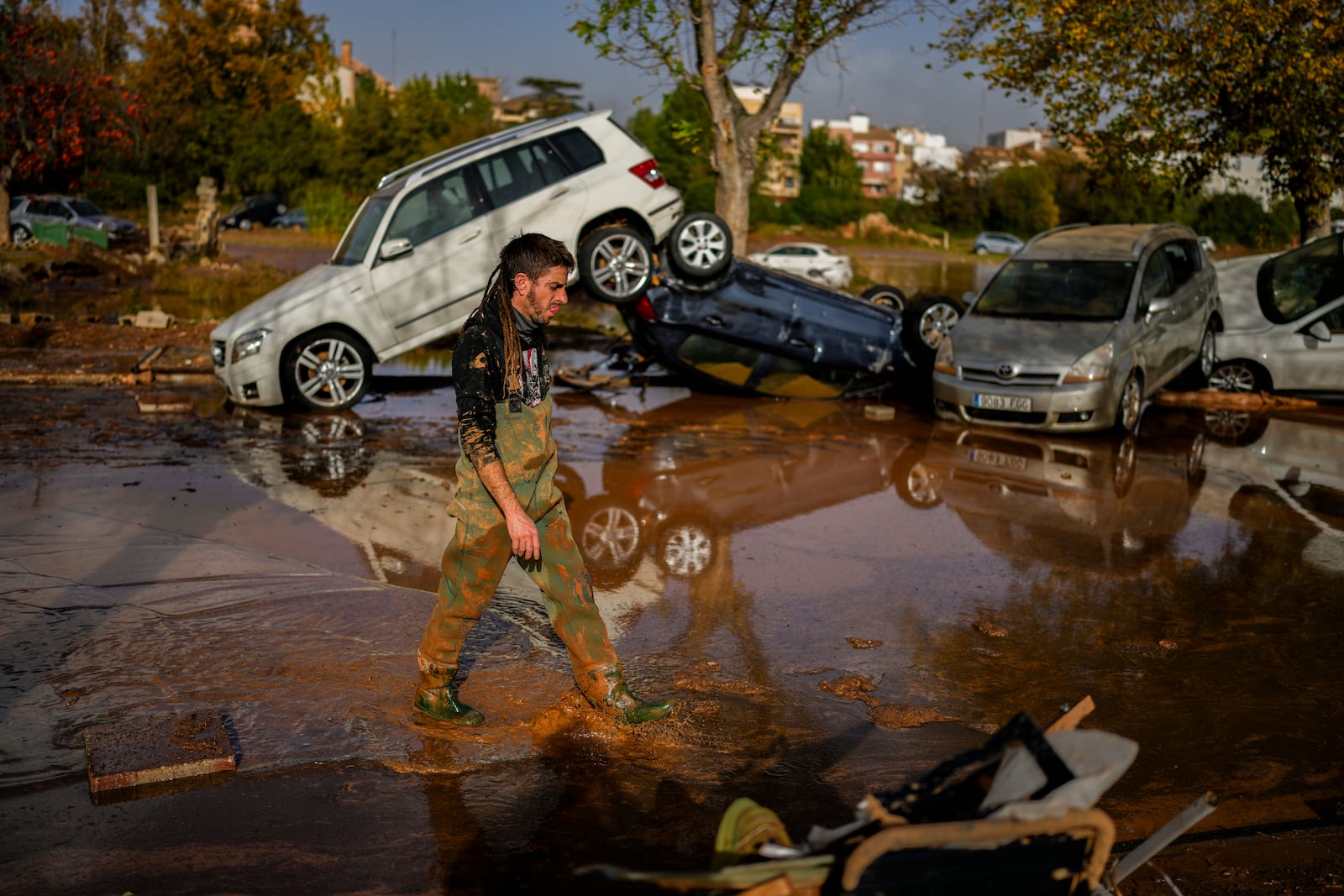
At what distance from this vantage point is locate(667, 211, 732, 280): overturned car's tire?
11781 millimetres

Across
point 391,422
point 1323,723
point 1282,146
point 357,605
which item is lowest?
point 1323,723

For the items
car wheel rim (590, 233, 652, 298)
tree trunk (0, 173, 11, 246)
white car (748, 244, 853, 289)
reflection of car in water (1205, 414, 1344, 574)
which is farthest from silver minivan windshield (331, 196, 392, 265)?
white car (748, 244, 853, 289)

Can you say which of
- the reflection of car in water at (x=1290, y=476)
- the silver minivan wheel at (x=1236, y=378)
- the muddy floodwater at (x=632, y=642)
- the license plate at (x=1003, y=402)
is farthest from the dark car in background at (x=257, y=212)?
the reflection of car in water at (x=1290, y=476)

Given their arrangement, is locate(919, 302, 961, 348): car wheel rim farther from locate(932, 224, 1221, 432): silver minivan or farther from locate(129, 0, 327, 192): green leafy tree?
locate(129, 0, 327, 192): green leafy tree

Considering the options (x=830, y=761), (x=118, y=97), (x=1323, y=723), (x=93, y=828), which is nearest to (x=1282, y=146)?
(x=1323, y=723)

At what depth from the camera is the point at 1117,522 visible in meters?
8.20

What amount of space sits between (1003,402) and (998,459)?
3.37 ft

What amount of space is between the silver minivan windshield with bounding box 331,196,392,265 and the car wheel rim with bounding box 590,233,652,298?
2097 mm

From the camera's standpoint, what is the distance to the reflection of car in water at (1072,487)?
7676 millimetres

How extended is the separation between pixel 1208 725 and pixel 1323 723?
1.63 ft

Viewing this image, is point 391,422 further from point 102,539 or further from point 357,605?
point 357,605

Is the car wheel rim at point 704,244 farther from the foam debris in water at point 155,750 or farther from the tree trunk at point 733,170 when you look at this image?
the foam debris in water at point 155,750

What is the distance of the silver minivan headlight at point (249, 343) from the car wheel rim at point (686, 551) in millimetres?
5319

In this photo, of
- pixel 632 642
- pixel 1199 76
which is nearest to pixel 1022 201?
pixel 1199 76
